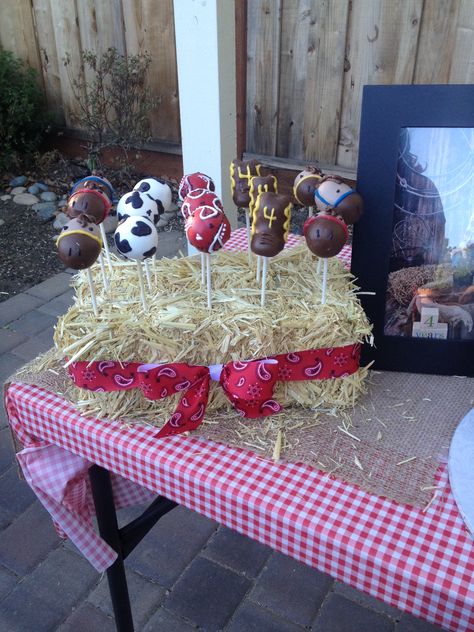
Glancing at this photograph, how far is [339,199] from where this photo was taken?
4.14ft

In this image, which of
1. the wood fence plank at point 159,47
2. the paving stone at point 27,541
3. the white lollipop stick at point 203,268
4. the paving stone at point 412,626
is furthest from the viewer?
the wood fence plank at point 159,47

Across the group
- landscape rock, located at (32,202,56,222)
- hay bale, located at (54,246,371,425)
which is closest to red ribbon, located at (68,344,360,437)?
hay bale, located at (54,246,371,425)

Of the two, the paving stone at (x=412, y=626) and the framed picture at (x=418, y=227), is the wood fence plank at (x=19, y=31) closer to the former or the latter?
the framed picture at (x=418, y=227)

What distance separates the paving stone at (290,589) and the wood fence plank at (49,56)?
4728mm

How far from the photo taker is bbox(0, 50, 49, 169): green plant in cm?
507

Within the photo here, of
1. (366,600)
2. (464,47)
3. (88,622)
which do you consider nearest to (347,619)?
(366,600)

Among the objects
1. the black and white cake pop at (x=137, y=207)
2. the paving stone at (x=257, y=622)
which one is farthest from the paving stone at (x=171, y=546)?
the black and white cake pop at (x=137, y=207)

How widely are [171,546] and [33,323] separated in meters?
1.80

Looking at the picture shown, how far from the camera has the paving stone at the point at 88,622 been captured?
184cm

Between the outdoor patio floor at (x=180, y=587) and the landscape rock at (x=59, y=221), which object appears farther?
the landscape rock at (x=59, y=221)

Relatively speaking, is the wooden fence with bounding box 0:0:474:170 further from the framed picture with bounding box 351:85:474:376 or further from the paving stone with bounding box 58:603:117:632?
the paving stone with bounding box 58:603:117:632

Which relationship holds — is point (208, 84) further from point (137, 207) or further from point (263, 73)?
point (263, 73)

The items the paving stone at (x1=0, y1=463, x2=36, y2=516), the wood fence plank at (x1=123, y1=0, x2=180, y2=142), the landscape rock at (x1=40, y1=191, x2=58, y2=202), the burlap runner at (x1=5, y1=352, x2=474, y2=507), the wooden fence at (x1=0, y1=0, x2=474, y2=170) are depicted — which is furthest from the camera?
the landscape rock at (x1=40, y1=191, x2=58, y2=202)

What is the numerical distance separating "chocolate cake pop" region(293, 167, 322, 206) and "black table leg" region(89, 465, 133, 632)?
0.80 metres
